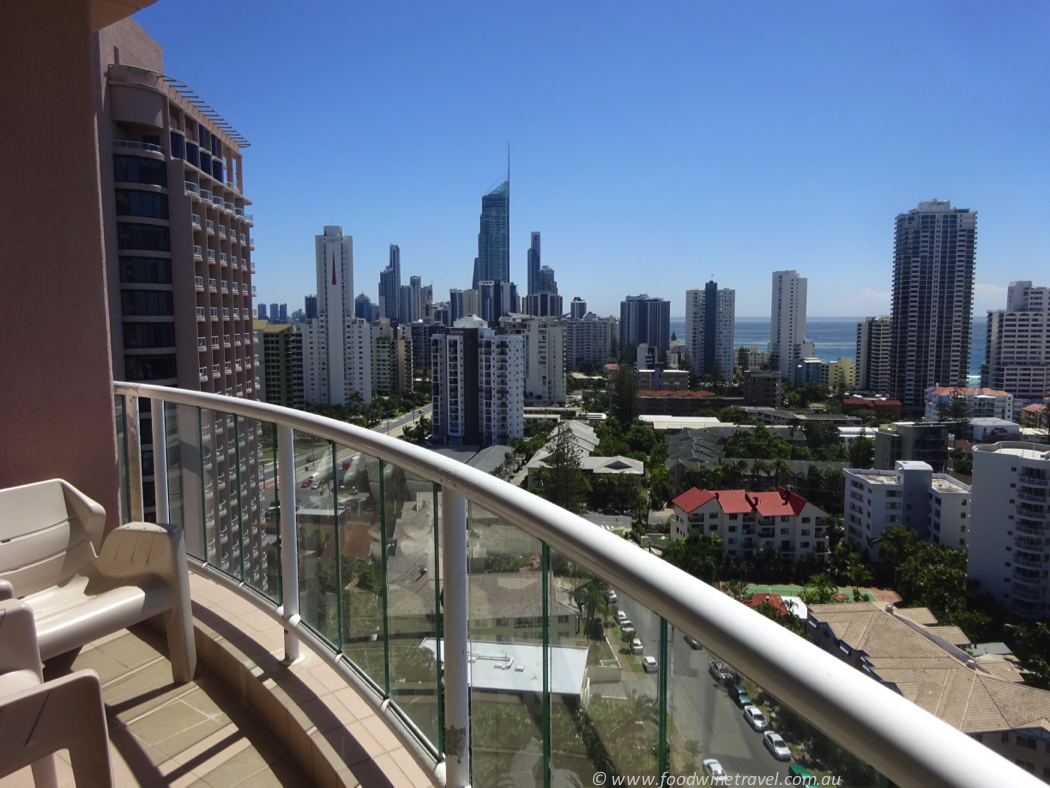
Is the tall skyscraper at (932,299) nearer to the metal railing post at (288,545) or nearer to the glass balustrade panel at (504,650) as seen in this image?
the metal railing post at (288,545)

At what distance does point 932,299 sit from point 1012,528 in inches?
1082

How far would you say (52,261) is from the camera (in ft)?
6.00

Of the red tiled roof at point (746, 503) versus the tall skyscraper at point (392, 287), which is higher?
the tall skyscraper at point (392, 287)

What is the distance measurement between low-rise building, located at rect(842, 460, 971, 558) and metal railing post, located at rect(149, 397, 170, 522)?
21.3 meters

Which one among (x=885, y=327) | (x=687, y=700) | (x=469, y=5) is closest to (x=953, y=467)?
(x=885, y=327)

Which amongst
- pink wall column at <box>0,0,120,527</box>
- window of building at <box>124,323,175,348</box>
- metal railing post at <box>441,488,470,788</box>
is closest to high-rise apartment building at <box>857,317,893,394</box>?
window of building at <box>124,323,175,348</box>

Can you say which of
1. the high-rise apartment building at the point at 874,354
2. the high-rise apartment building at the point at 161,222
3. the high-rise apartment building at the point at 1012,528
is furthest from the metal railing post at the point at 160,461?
the high-rise apartment building at the point at 874,354

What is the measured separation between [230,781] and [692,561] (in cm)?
1731

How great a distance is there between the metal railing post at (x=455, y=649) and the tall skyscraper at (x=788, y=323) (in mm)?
58962


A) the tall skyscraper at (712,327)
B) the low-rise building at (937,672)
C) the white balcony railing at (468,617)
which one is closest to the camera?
the white balcony railing at (468,617)

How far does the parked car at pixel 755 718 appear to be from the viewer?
1.52 feet

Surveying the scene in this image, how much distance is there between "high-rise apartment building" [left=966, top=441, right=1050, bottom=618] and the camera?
54.4ft

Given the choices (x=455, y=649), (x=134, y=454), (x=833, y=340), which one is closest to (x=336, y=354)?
(x=134, y=454)

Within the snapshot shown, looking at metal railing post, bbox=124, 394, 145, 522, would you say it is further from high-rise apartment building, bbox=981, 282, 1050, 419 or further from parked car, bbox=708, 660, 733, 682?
high-rise apartment building, bbox=981, 282, 1050, 419
